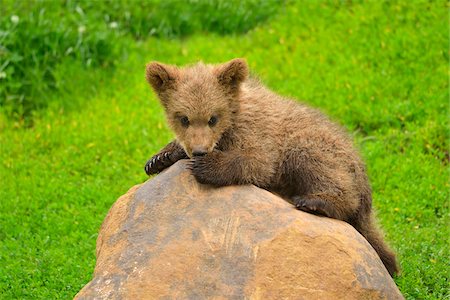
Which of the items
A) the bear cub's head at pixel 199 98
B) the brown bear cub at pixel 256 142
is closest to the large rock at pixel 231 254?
the brown bear cub at pixel 256 142

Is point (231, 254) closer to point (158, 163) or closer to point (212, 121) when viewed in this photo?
point (212, 121)

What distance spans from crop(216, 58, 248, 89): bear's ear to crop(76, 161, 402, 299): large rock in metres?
1.00

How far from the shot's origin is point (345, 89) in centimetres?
1043

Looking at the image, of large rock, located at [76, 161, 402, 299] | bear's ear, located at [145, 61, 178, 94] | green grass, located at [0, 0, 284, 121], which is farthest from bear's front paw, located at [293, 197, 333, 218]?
green grass, located at [0, 0, 284, 121]

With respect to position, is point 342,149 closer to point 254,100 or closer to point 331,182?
point 331,182

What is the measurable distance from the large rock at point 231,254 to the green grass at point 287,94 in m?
1.91

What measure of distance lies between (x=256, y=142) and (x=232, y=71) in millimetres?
597

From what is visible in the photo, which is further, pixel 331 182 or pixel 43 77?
pixel 43 77

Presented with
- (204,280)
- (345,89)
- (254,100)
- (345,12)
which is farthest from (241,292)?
(345,12)

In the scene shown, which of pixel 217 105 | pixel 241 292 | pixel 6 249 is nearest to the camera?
pixel 241 292

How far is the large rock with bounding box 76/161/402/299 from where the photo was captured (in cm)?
517

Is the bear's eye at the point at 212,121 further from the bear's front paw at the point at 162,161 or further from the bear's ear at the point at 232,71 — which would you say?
the bear's front paw at the point at 162,161

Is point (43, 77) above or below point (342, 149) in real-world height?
below

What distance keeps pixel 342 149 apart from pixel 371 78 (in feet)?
14.2
